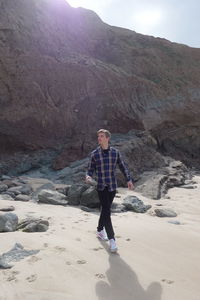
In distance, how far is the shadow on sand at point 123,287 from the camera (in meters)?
2.91

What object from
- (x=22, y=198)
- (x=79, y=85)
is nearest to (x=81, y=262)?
(x=22, y=198)

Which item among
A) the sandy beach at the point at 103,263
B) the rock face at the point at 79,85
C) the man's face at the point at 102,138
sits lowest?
the sandy beach at the point at 103,263

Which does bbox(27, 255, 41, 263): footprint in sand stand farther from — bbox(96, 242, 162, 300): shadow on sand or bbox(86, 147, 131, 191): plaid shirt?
bbox(86, 147, 131, 191): plaid shirt

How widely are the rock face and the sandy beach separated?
5.79 m

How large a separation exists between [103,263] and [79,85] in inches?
390

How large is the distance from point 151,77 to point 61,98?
6445 millimetres

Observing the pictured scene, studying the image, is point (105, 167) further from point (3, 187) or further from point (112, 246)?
point (3, 187)

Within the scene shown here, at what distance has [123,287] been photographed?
3.07 metres

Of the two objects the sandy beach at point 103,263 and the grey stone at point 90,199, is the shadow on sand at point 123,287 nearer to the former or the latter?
the sandy beach at point 103,263

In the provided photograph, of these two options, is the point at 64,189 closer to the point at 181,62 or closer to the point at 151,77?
the point at 151,77

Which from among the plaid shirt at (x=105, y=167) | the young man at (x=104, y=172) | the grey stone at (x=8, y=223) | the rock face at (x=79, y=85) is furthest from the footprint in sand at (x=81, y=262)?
the rock face at (x=79, y=85)

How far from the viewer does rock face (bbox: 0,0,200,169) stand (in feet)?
37.4

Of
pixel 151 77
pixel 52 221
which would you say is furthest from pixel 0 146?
pixel 151 77

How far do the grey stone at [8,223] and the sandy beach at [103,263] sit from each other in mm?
201
